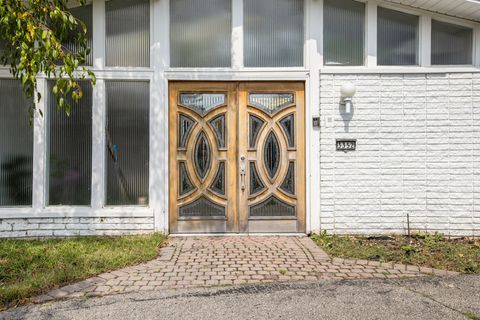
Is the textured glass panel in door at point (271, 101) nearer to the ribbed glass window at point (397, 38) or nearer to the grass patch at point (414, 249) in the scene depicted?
the ribbed glass window at point (397, 38)

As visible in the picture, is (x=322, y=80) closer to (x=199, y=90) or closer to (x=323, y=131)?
(x=323, y=131)

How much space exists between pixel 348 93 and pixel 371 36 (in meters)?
1.02

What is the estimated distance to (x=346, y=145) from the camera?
19.5 feet

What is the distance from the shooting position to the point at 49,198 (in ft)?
19.3

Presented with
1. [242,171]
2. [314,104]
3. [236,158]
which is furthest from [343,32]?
[242,171]

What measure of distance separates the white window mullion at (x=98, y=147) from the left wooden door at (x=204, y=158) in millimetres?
1027

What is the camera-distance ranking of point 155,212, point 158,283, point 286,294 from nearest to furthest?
1. point 286,294
2. point 158,283
3. point 155,212

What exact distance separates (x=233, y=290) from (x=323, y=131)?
120 inches

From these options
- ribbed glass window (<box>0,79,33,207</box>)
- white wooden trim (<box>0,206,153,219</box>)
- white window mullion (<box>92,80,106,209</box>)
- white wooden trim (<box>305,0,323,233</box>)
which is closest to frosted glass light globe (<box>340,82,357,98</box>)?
white wooden trim (<box>305,0,323,233</box>)

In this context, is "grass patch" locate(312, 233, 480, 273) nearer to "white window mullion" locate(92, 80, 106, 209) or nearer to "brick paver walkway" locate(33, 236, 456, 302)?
"brick paver walkway" locate(33, 236, 456, 302)

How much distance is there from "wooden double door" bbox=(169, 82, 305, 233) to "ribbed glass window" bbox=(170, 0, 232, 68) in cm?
39

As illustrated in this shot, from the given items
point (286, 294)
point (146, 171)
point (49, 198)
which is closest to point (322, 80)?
point (146, 171)

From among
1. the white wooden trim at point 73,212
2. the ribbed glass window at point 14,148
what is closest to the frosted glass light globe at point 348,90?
the white wooden trim at point 73,212

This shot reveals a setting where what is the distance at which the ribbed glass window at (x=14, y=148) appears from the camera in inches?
229
